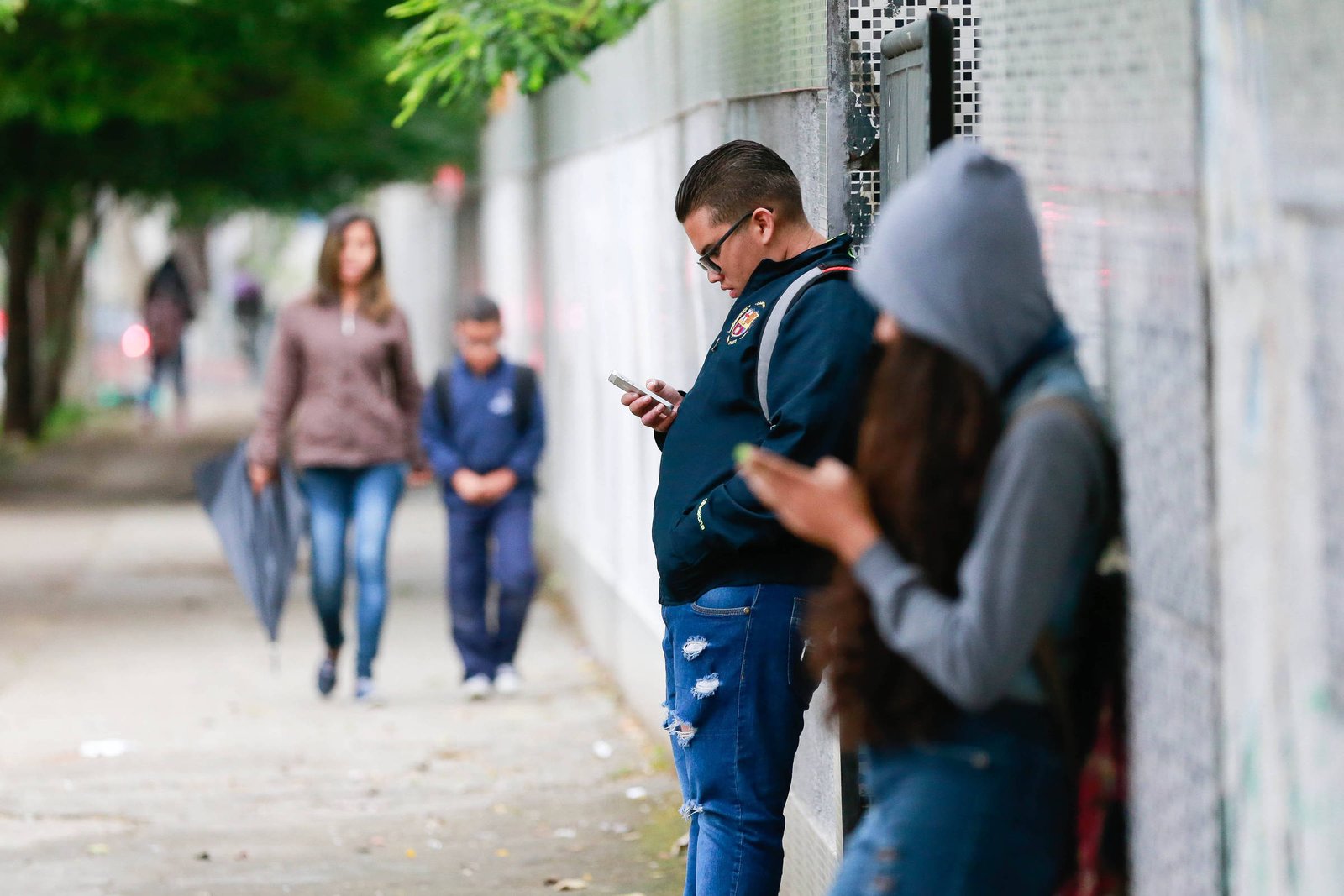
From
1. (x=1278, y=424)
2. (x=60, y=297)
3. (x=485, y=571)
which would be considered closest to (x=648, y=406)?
A: (x=1278, y=424)

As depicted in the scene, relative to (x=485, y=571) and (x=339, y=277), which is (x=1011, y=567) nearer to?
(x=339, y=277)

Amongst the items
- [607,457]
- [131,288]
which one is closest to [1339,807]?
[607,457]

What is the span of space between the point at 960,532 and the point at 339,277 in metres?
6.30

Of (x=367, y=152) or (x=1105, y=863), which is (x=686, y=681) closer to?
(x=1105, y=863)

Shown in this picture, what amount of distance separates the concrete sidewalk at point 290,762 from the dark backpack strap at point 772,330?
226cm

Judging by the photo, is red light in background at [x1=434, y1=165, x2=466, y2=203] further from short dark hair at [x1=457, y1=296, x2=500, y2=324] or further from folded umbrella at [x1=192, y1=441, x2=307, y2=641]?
folded umbrella at [x1=192, y1=441, x2=307, y2=641]

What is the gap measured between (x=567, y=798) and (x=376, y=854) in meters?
0.89

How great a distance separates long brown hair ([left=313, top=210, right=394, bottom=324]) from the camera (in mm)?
8578

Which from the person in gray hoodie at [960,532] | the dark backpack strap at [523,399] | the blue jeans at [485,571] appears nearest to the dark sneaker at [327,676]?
the blue jeans at [485,571]

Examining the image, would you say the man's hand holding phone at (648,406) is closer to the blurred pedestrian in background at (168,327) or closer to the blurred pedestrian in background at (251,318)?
the blurred pedestrian in background at (168,327)

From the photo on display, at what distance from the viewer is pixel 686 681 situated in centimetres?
418

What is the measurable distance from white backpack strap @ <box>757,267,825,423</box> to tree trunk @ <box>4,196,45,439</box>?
17.6m

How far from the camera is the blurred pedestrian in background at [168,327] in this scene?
80.7 ft

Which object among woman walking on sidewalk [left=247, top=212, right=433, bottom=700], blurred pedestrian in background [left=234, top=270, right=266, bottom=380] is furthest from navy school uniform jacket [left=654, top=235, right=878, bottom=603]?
blurred pedestrian in background [left=234, top=270, right=266, bottom=380]
